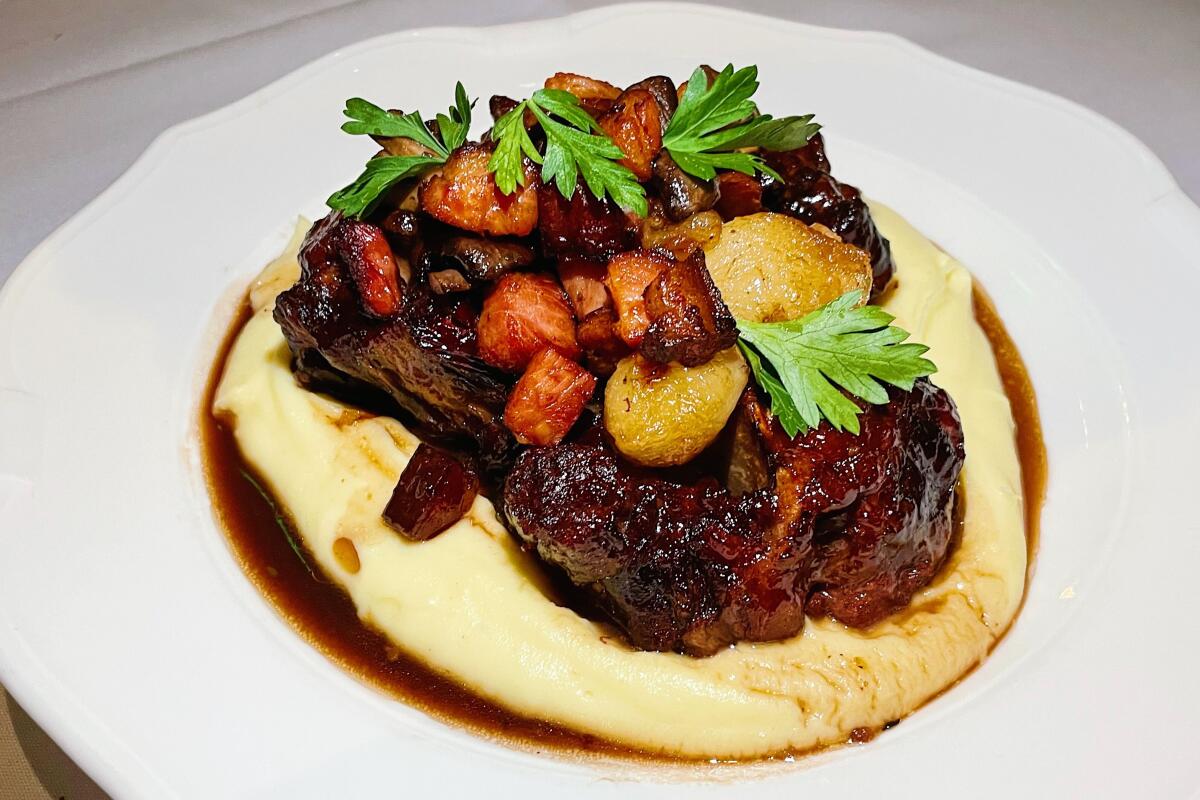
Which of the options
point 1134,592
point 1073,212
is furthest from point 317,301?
point 1073,212

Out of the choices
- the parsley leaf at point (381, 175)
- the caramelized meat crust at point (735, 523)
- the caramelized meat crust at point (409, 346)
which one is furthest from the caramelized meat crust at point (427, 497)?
the parsley leaf at point (381, 175)

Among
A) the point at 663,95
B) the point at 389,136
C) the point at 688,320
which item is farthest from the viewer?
the point at 389,136

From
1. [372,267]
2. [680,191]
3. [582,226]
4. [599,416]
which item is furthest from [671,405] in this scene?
[372,267]

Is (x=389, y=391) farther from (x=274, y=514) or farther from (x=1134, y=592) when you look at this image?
(x=1134, y=592)

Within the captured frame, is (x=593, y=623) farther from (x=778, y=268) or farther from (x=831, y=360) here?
(x=778, y=268)

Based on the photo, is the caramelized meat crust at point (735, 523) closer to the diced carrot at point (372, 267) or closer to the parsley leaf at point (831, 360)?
the parsley leaf at point (831, 360)

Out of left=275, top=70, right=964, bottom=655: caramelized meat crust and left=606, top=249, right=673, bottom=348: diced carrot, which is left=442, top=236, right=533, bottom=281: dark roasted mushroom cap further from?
left=606, top=249, right=673, bottom=348: diced carrot
